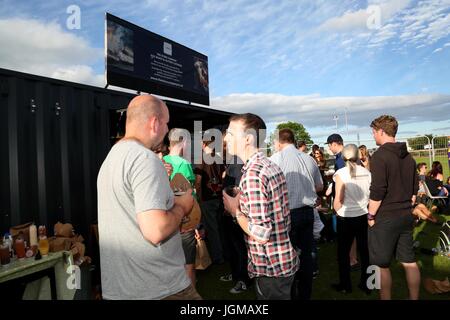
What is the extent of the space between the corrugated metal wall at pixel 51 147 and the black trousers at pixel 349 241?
3.50 meters

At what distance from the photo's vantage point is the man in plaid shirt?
6.84 feet

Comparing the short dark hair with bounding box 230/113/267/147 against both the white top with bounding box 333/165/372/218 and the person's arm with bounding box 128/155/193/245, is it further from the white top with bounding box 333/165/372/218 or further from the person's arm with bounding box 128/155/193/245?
the white top with bounding box 333/165/372/218

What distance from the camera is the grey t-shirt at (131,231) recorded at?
5.37ft

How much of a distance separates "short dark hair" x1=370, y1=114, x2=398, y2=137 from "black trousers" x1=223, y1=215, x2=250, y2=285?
7.81 ft

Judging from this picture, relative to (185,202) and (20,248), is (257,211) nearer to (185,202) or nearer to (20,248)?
(185,202)

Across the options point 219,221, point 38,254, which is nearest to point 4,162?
point 38,254

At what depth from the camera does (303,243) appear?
3.67 metres

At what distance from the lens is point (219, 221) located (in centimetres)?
576

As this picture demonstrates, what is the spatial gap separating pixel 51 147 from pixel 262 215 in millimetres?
3206

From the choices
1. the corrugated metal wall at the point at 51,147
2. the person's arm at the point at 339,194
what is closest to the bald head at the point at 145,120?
the corrugated metal wall at the point at 51,147

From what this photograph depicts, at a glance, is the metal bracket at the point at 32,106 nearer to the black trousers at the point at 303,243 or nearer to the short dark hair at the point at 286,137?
the short dark hair at the point at 286,137

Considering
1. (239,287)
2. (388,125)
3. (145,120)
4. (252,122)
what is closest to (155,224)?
(145,120)

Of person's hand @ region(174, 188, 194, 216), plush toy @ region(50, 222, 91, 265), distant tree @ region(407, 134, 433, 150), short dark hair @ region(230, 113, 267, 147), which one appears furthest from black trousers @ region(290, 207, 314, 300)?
distant tree @ region(407, 134, 433, 150)
